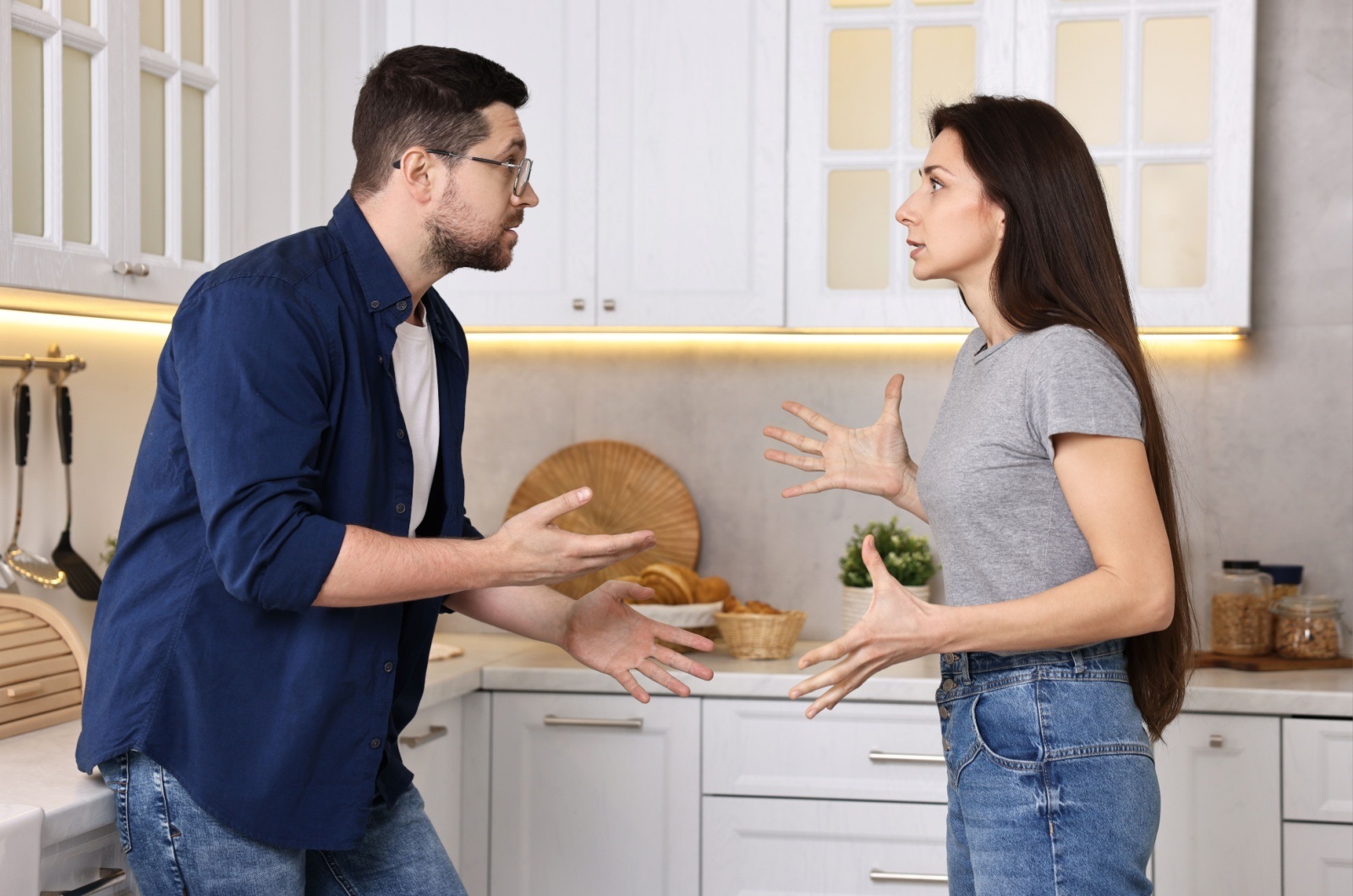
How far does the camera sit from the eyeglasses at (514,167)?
4.92 ft

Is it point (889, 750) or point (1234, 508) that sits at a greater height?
point (1234, 508)

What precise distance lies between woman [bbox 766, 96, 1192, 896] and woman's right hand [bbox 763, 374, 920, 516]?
0.23 m

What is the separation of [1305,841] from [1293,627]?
0.48 m

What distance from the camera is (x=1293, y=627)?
2561 mm

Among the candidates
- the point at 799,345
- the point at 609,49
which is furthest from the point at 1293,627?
the point at 609,49

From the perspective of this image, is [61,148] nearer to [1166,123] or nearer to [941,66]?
[941,66]

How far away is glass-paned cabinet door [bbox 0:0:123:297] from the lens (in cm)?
174

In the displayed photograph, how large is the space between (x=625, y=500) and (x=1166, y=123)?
4.83 ft

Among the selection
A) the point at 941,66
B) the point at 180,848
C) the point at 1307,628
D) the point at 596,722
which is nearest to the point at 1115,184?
the point at 941,66

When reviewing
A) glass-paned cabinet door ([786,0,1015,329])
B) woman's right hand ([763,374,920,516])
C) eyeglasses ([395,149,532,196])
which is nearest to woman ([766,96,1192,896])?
woman's right hand ([763,374,920,516])

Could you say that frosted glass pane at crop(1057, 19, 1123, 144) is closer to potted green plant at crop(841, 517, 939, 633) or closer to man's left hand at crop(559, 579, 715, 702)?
potted green plant at crop(841, 517, 939, 633)

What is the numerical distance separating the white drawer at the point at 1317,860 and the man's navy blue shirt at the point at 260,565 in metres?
1.76

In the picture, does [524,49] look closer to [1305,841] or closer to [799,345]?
[799,345]

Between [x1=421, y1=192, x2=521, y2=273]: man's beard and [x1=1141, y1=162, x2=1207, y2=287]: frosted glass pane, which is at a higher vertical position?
[x1=1141, y1=162, x2=1207, y2=287]: frosted glass pane
